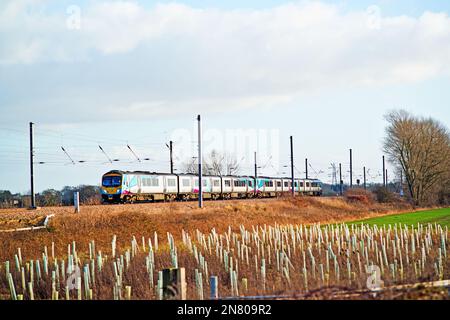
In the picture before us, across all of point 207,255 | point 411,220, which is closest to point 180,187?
point 411,220

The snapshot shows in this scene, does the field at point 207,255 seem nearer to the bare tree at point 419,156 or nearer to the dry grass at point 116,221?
the dry grass at point 116,221

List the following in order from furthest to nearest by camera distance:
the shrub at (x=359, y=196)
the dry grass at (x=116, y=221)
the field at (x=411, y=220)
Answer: the shrub at (x=359, y=196)
the field at (x=411, y=220)
the dry grass at (x=116, y=221)

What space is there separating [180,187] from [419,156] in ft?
94.8

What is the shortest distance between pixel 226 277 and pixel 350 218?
3150cm

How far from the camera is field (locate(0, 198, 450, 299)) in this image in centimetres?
1209

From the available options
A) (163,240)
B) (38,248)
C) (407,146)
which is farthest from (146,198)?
(407,146)

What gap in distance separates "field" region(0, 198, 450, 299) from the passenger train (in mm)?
8248

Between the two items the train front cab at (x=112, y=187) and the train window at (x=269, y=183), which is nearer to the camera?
the train front cab at (x=112, y=187)

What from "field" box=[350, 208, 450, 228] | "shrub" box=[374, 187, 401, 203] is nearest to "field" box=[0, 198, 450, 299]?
"field" box=[350, 208, 450, 228]

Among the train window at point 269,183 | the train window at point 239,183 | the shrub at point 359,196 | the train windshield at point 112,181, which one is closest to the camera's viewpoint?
the train windshield at point 112,181

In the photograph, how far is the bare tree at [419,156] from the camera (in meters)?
63.7

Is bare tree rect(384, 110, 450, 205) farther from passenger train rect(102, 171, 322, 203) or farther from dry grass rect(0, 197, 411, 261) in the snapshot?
dry grass rect(0, 197, 411, 261)

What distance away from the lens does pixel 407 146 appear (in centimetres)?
6444

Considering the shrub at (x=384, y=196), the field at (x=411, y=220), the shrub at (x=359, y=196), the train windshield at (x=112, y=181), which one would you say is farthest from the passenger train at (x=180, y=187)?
the field at (x=411, y=220)
